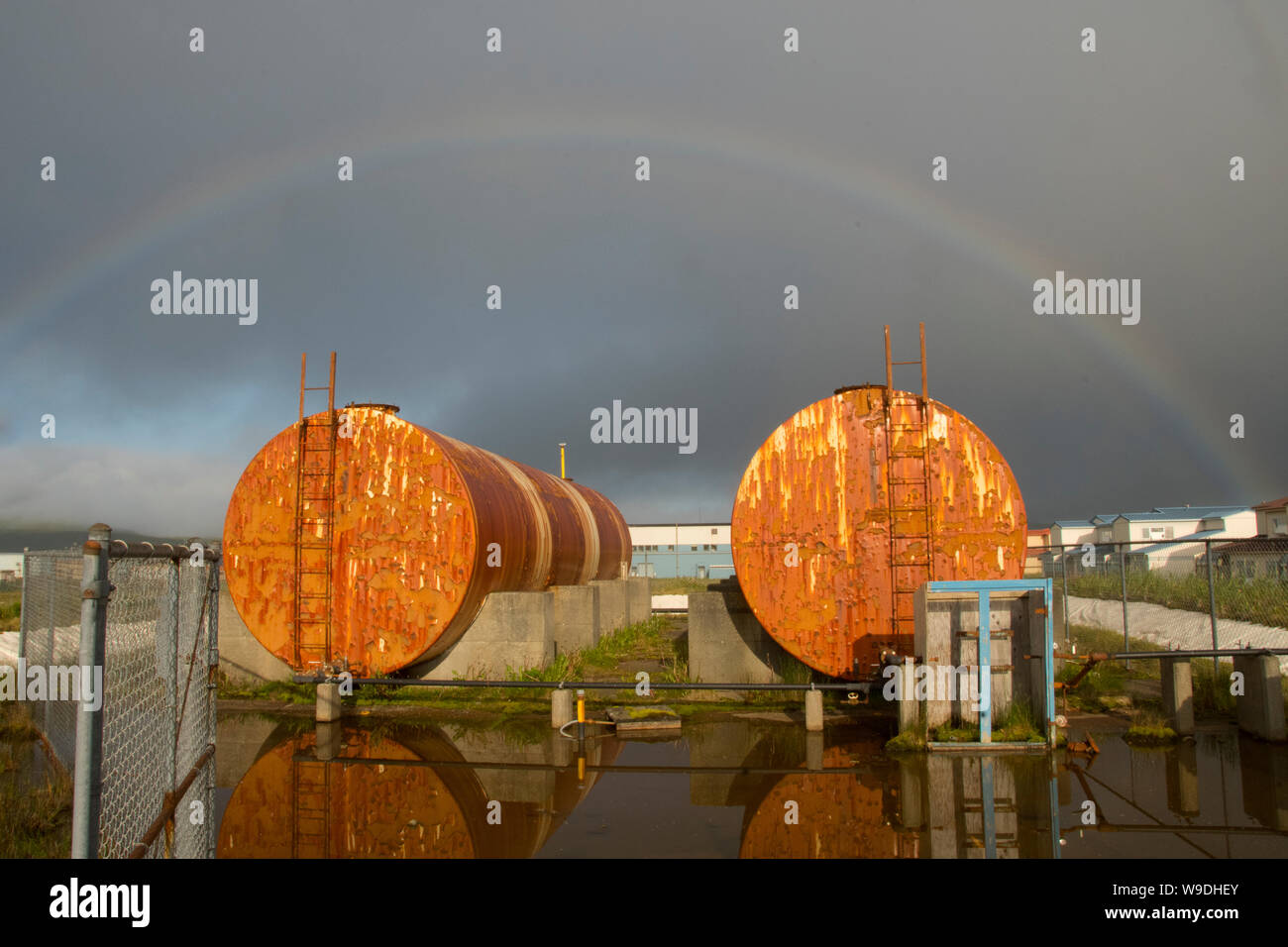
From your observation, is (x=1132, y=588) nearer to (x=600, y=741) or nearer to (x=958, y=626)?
(x=958, y=626)

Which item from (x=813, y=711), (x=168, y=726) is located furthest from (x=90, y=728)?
(x=813, y=711)

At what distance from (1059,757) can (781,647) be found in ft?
14.0

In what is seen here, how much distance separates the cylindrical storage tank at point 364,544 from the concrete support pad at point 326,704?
1121mm

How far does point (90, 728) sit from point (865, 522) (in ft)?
35.2

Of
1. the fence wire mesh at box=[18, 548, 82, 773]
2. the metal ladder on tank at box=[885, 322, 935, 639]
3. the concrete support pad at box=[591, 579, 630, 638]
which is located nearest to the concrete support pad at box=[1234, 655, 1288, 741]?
the metal ladder on tank at box=[885, 322, 935, 639]

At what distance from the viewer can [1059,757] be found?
9656mm

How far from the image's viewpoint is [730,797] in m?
8.26

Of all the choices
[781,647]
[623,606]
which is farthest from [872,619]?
[623,606]

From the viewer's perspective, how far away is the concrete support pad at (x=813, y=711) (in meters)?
11.0

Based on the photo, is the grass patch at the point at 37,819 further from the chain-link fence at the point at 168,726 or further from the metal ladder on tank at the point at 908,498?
the metal ladder on tank at the point at 908,498

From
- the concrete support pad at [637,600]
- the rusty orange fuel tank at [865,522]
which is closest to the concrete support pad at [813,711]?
the rusty orange fuel tank at [865,522]

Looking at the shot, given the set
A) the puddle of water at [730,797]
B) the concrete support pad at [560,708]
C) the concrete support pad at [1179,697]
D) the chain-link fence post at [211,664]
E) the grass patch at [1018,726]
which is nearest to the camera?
the chain-link fence post at [211,664]

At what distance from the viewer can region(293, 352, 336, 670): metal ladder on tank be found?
13.4m

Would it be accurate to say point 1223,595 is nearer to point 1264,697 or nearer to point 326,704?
point 1264,697
